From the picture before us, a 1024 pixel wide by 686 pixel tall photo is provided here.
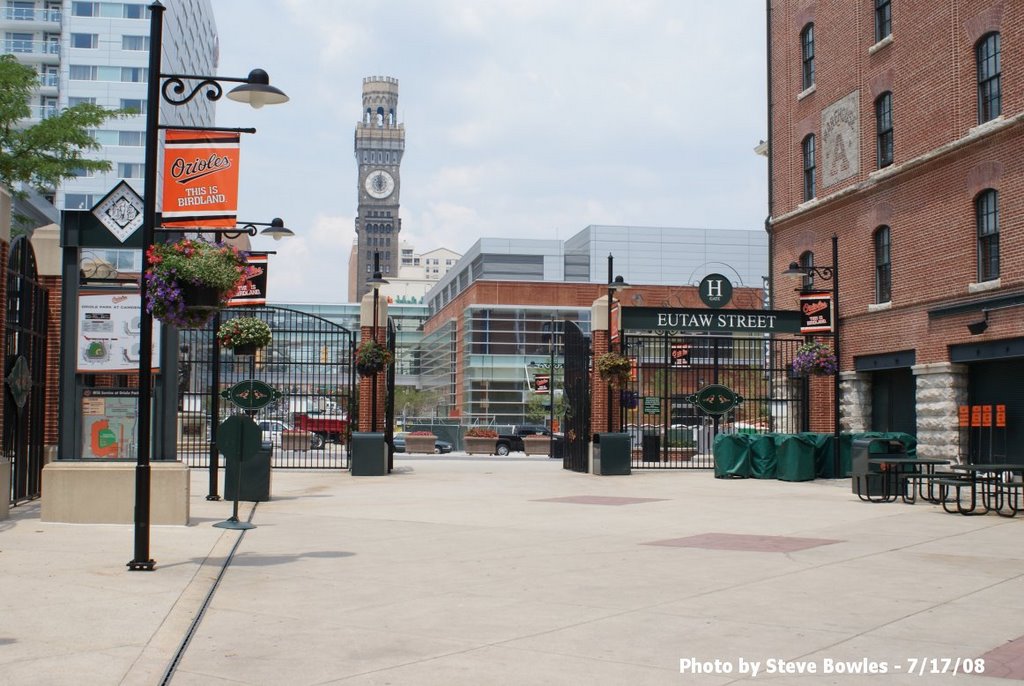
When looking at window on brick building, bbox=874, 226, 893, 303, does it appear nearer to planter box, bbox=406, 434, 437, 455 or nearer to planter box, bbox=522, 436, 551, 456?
planter box, bbox=522, 436, 551, 456

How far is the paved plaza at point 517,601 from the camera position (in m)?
6.70

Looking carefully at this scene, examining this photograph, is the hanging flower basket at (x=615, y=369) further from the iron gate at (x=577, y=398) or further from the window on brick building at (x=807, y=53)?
the window on brick building at (x=807, y=53)


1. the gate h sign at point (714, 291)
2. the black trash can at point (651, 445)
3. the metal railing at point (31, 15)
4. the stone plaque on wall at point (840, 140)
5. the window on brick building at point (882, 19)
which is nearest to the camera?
the window on brick building at point (882, 19)

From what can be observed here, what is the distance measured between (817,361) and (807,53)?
10815mm

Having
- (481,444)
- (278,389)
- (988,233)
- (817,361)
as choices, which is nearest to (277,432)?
(481,444)

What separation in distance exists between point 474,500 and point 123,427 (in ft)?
25.6

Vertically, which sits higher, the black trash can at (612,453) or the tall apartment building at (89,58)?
the tall apartment building at (89,58)

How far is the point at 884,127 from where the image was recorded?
1136 inches

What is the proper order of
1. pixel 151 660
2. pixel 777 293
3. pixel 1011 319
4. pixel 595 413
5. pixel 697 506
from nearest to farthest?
pixel 151 660 < pixel 697 506 < pixel 1011 319 < pixel 595 413 < pixel 777 293

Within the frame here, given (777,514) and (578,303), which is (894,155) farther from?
(578,303)

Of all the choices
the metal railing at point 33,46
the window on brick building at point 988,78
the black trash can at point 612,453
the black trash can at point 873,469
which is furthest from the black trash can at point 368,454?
the metal railing at point 33,46

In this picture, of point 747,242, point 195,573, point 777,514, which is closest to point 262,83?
point 195,573

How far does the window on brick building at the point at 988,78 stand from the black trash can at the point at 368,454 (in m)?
17.0

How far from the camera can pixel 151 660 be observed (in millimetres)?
6812
